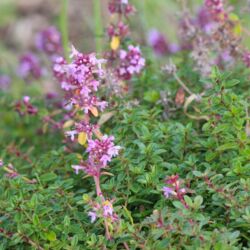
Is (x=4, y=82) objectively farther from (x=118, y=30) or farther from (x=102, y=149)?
(x=102, y=149)

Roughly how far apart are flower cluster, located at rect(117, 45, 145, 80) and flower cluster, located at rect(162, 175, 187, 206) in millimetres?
785

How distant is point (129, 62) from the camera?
2406 mm

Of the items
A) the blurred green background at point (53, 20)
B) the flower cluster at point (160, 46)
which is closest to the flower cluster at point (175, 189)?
the flower cluster at point (160, 46)

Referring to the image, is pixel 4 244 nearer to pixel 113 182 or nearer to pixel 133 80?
pixel 113 182

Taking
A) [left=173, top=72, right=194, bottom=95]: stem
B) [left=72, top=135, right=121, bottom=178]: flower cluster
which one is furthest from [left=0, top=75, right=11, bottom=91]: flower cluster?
[left=72, top=135, right=121, bottom=178]: flower cluster

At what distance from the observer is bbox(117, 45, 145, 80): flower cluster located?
Answer: 2.37 m

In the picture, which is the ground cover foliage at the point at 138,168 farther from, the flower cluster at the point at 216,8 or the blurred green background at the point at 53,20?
the blurred green background at the point at 53,20

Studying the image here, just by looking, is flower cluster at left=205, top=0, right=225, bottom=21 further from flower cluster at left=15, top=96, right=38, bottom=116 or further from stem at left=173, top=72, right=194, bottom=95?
flower cluster at left=15, top=96, right=38, bottom=116

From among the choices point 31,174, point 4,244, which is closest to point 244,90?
point 31,174

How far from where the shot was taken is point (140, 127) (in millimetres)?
2096

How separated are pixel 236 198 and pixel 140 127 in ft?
1.68

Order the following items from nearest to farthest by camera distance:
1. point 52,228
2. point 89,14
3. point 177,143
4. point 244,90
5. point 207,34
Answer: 1. point 52,228
2. point 177,143
3. point 244,90
4. point 207,34
5. point 89,14

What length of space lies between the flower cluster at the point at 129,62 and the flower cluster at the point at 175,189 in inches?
30.9

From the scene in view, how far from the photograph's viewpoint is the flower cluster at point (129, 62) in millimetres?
2367
